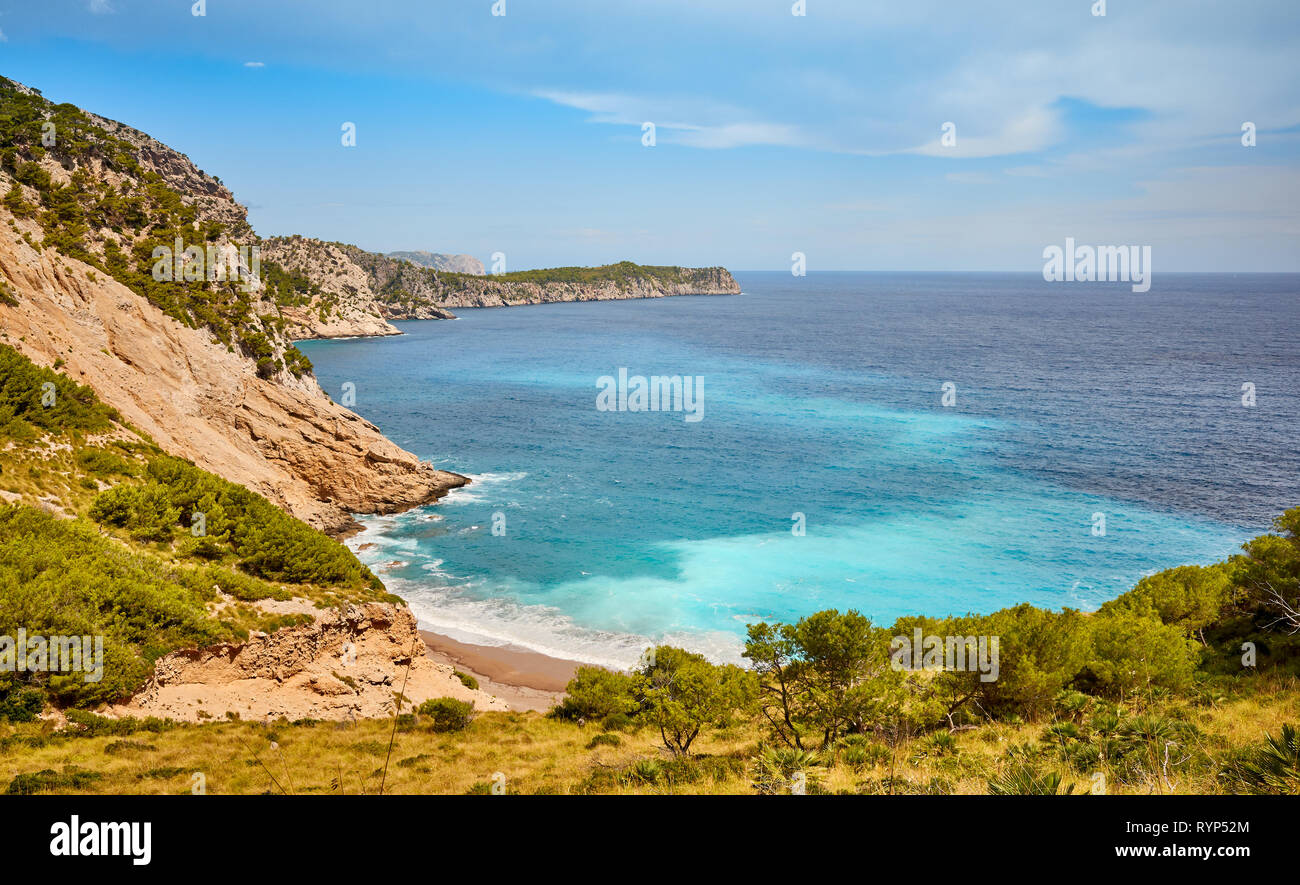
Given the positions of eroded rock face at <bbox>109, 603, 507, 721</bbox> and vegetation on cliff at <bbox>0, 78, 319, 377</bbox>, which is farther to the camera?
vegetation on cliff at <bbox>0, 78, 319, 377</bbox>

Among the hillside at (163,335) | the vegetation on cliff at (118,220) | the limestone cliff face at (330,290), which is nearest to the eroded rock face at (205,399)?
the hillside at (163,335)

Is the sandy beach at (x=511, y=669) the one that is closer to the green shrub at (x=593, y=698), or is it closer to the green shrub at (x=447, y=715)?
the green shrub at (x=593, y=698)

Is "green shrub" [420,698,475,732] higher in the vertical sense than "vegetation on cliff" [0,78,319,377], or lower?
lower

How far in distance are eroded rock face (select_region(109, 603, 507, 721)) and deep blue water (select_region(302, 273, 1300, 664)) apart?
23.1 feet

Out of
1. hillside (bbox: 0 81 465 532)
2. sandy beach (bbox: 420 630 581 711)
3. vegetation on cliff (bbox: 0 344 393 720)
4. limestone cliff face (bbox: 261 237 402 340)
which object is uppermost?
limestone cliff face (bbox: 261 237 402 340)

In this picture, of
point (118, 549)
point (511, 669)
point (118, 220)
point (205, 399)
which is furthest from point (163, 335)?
point (511, 669)

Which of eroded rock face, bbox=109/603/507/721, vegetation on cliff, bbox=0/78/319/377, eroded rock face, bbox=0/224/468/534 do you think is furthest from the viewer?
vegetation on cliff, bbox=0/78/319/377

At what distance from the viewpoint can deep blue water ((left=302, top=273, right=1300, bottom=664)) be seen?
116ft

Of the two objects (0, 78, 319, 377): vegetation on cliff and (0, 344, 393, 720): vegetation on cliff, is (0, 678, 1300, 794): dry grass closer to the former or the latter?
(0, 344, 393, 720): vegetation on cliff

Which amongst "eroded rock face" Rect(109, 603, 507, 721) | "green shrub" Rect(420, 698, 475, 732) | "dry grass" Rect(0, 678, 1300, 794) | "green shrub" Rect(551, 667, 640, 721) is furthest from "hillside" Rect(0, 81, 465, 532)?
"green shrub" Rect(551, 667, 640, 721)

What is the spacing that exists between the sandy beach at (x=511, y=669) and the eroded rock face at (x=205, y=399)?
12.0 metres

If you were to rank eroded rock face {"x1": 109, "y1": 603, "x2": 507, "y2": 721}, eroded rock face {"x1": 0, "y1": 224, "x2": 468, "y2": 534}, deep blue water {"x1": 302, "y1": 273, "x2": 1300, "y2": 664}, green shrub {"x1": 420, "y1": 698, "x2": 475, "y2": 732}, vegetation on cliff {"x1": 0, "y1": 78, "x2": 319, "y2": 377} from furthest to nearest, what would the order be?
vegetation on cliff {"x1": 0, "y1": 78, "x2": 319, "y2": 377}, deep blue water {"x1": 302, "y1": 273, "x2": 1300, "y2": 664}, eroded rock face {"x1": 0, "y1": 224, "x2": 468, "y2": 534}, green shrub {"x1": 420, "y1": 698, "x2": 475, "y2": 732}, eroded rock face {"x1": 109, "y1": 603, "x2": 507, "y2": 721}
